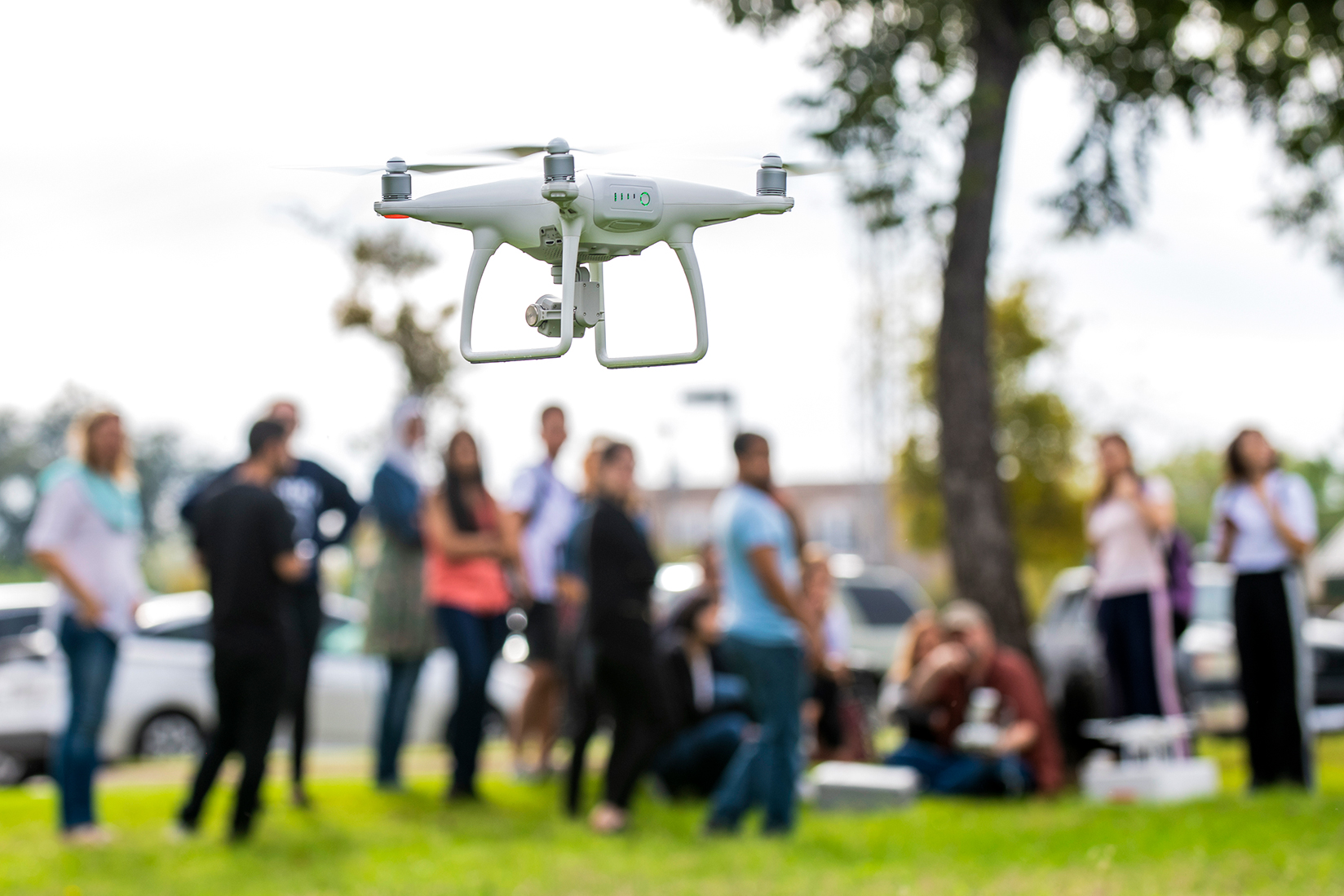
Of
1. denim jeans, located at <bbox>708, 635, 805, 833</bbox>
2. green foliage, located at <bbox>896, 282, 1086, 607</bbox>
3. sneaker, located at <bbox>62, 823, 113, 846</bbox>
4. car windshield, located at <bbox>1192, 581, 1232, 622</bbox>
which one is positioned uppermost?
green foliage, located at <bbox>896, 282, 1086, 607</bbox>

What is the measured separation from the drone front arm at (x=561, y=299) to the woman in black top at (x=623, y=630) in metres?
4.48

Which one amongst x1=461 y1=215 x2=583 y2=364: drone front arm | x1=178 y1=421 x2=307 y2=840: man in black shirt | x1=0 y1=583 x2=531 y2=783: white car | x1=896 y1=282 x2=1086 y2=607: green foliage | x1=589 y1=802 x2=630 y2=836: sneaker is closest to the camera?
x1=461 y1=215 x2=583 y2=364: drone front arm

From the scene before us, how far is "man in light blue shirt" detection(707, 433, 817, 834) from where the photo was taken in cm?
607

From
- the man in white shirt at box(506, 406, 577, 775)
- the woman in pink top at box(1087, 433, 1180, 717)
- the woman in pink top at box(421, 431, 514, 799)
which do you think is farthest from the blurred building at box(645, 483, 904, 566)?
the woman in pink top at box(1087, 433, 1180, 717)

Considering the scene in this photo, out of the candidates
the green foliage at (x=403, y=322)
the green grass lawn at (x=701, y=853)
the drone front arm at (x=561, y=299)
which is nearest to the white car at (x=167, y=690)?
the green grass lawn at (x=701, y=853)

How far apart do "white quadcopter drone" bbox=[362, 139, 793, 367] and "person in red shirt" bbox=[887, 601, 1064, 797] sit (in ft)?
20.4

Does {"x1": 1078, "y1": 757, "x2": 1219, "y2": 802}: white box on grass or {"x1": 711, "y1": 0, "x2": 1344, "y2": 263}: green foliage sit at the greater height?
{"x1": 711, "y1": 0, "x2": 1344, "y2": 263}: green foliage

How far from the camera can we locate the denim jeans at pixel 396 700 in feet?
24.6

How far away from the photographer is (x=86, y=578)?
5969mm

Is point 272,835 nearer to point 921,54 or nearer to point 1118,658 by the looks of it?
point 1118,658

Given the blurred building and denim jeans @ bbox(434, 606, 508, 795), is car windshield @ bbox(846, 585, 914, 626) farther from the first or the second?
denim jeans @ bbox(434, 606, 508, 795)

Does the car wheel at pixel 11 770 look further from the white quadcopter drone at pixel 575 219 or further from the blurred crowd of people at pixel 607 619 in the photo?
the white quadcopter drone at pixel 575 219

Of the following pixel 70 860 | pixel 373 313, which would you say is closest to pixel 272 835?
pixel 70 860

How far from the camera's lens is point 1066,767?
8844 mm
